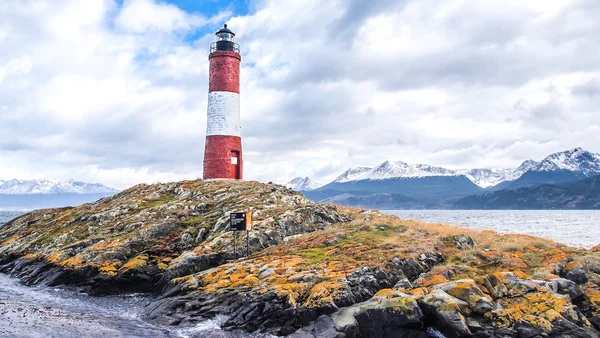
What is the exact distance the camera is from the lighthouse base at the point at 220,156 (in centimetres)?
4766

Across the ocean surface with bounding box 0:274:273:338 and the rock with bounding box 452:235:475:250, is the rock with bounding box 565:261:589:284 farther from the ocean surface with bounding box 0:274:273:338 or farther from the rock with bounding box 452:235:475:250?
the ocean surface with bounding box 0:274:273:338

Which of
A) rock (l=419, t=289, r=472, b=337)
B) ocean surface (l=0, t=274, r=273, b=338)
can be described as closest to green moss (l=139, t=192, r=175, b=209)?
ocean surface (l=0, t=274, r=273, b=338)

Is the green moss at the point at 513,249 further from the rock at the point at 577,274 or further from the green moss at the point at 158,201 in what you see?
the green moss at the point at 158,201

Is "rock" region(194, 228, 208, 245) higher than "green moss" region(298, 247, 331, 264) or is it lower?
higher

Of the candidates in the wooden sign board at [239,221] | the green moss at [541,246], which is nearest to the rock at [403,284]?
the green moss at [541,246]

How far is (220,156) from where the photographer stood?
4781 centimetres

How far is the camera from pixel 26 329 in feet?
62.4

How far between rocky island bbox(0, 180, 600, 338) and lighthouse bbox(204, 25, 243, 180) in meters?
7.62

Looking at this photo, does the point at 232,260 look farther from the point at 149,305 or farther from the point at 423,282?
the point at 423,282

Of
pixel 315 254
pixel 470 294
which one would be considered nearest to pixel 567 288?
pixel 470 294

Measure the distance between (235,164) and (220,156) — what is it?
2.10 metres

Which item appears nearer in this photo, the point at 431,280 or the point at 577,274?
the point at 577,274

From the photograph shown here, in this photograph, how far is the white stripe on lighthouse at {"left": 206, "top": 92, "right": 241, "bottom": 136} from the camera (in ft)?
156

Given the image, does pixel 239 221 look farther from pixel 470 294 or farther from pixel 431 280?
pixel 470 294
